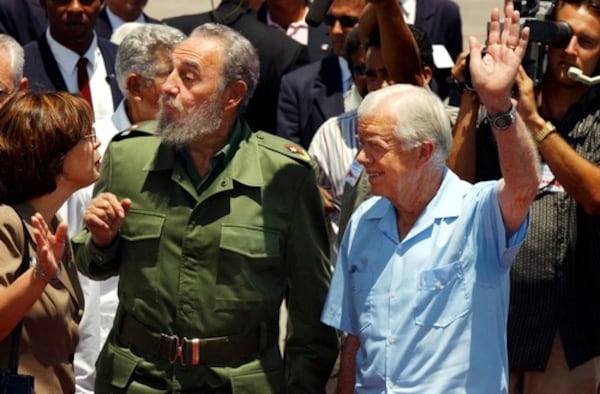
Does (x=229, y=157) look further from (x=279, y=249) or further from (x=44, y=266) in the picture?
(x=44, y=266)

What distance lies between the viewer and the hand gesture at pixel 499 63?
15.5ft

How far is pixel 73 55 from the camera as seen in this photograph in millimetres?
8258

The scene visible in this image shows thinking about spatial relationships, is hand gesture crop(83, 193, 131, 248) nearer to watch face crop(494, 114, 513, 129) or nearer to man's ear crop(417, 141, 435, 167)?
man's ear crop(417, 141, 435, 167)

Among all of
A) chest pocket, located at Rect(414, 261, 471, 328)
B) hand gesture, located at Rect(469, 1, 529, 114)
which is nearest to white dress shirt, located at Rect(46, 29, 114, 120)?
chest pocket, located at Rect(414, 261, 471, 328)

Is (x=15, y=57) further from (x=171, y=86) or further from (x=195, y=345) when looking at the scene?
(x=195, y=345)

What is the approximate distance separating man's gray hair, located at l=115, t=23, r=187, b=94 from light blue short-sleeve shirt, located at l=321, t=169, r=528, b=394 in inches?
80.5

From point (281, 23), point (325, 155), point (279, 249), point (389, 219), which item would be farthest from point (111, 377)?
point (281, 23)

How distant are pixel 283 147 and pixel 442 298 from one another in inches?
38.5

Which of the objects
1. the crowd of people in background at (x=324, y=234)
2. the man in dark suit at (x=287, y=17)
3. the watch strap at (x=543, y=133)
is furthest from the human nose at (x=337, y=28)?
the watch strap at (x=543, y=133)

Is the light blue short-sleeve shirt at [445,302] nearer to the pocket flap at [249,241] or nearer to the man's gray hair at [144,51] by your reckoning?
the pocket flap at [249,241]

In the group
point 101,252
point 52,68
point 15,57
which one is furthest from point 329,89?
point 101,252

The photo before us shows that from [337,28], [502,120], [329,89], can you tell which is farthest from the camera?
[337,28]

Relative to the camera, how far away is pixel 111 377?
550 cm

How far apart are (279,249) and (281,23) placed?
401 cm
